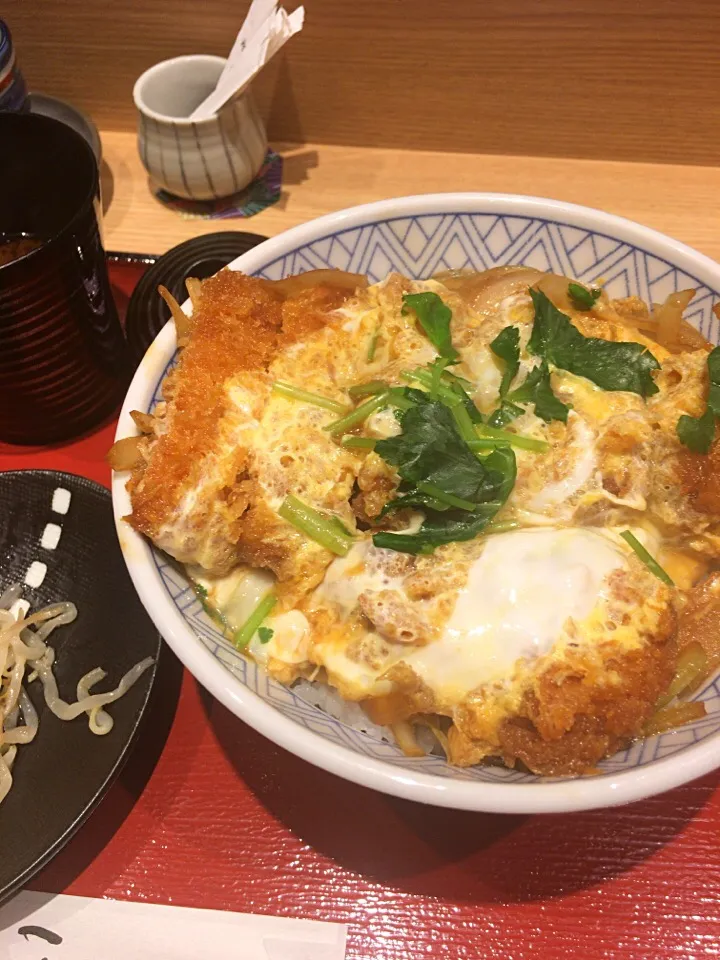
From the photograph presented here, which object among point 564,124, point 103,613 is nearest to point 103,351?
point 103,613

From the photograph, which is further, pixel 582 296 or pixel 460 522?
pixel 582 296

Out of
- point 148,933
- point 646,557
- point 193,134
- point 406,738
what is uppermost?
point 193,134

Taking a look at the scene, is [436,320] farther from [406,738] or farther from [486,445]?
[406,738]

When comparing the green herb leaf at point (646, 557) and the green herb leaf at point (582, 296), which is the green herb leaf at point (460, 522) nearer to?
the green herb leaf at point (646, 557)

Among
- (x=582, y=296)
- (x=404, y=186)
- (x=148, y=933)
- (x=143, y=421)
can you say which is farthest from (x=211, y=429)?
(x=404, y=186)

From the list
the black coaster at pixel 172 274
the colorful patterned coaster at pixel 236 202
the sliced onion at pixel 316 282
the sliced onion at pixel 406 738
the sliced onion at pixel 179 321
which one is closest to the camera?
the sliced onion at pixel 406 738

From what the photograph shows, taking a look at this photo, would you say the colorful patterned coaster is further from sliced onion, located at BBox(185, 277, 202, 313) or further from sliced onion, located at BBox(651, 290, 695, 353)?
sliced onion, located at BBox(651, 290, 695, 353)

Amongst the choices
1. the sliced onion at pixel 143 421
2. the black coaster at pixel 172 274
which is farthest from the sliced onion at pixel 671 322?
the black coaster at pixel 172 274
